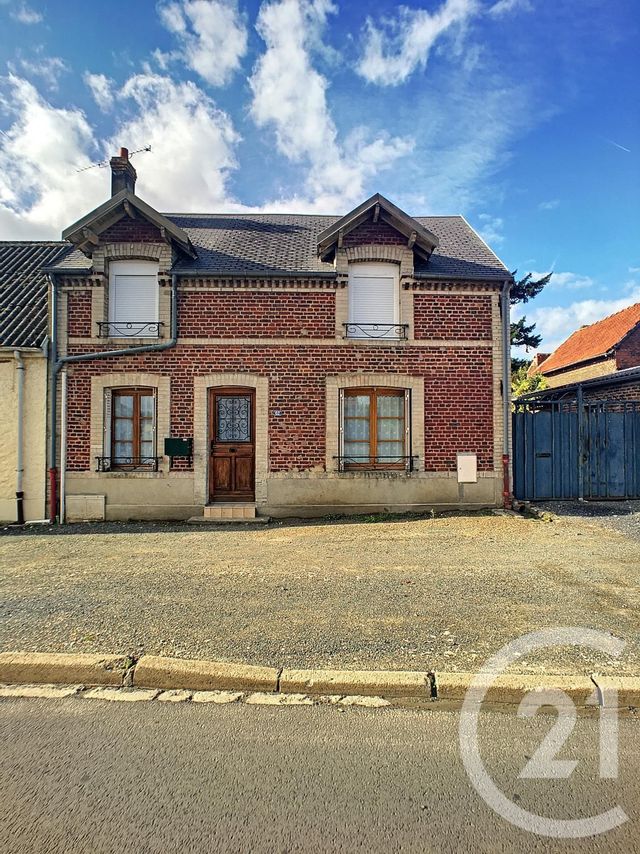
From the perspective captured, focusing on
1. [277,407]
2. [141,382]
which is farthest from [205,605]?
[141,382]

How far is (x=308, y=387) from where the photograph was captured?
9.53 meters

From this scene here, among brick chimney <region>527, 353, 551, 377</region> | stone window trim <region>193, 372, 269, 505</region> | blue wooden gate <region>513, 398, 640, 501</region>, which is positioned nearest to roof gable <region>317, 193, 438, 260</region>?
stone window trim <region>193, 372, 269, 505</region>

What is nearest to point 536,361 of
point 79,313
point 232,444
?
point 232,444

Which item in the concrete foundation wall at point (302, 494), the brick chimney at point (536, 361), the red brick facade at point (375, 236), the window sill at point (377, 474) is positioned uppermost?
the brick chimney at point (536, 361)

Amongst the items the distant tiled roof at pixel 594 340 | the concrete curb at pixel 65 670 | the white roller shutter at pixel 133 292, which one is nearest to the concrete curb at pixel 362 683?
the concrete curb at pixel 65 670

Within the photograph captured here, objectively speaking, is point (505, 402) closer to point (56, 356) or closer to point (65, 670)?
point (65, 670)

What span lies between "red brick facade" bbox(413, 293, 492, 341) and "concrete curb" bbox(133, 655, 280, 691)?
25.8 feet

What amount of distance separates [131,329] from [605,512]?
10198mm

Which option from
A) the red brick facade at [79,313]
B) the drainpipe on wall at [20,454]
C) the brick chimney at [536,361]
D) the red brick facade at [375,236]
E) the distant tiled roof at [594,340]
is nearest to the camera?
the drainpipe on wall at [20,454]

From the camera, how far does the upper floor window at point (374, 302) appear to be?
9.70 metres

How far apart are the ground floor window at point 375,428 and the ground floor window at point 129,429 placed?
399 cm

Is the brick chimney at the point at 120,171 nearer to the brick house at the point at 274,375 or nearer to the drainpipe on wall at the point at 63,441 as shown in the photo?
the brick house at the point at 274,375

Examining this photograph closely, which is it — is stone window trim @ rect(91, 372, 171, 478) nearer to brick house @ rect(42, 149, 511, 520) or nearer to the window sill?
brick house @ rect(42, 149, 511, 520)

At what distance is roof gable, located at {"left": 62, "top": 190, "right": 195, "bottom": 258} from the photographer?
9.23 m
